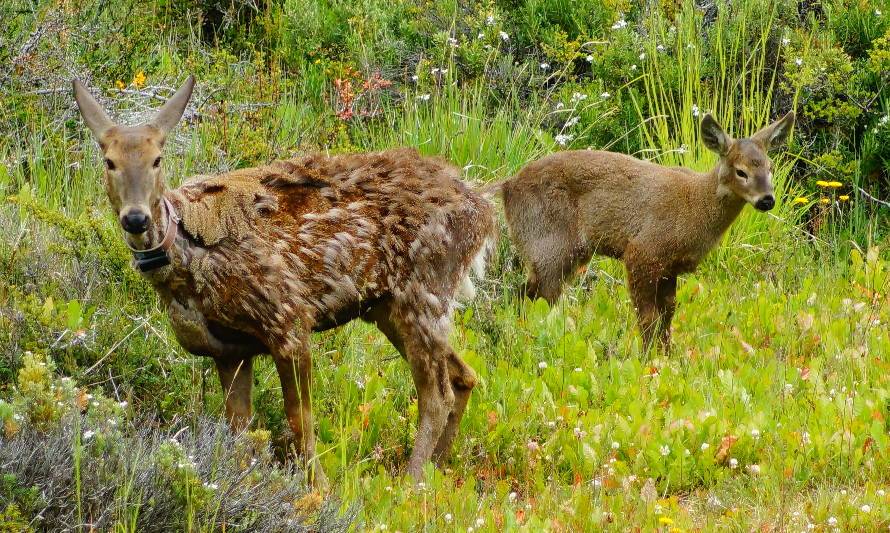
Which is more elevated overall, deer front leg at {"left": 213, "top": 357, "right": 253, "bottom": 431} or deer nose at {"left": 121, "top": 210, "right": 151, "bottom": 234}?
deer nose at {"left": 121, "top": 210, "right": 151, "bottom": 234}

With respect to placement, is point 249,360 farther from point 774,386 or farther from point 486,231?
point 774,386

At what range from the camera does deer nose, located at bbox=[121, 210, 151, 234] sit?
549 cm

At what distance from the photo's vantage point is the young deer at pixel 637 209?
9.23m

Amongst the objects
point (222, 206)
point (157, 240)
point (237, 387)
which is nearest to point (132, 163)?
point (157, 240)

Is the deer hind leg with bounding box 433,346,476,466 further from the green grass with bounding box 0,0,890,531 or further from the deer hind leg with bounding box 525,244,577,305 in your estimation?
the deer hind leg with bounding box 525,244,577,305

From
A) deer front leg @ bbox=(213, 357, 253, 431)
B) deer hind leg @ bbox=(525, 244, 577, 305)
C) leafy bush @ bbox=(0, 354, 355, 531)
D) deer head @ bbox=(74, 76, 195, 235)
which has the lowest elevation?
deer hind leg @ bbox=(525, 244, 577, 305)

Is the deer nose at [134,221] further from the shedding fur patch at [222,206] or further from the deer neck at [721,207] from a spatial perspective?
the deer neck at [721,207]

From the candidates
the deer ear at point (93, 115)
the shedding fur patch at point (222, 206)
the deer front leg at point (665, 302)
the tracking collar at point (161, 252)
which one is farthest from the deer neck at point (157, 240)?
the deer front leg at point (665, 302)

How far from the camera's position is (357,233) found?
21.7 ft

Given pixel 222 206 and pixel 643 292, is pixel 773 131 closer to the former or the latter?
pixel 643 292

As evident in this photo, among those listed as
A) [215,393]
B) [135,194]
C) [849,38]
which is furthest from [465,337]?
[849,38]

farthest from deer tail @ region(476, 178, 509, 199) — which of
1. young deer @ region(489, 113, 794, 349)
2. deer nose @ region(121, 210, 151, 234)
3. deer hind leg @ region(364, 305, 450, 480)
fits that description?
deer nose @ region(121, 210, 151, 234)

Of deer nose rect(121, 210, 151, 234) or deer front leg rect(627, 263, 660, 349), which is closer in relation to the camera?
deer nose rect(121, 210, 151, 234)

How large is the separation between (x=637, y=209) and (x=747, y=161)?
84 cm
